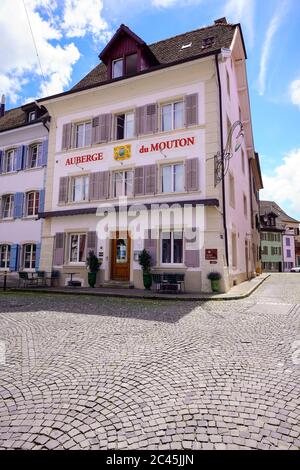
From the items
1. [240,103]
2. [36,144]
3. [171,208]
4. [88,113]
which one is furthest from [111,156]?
[240,103]

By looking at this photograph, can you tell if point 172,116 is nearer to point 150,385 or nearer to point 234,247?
point 234,247

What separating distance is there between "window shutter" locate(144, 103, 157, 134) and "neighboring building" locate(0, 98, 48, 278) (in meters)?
6.59

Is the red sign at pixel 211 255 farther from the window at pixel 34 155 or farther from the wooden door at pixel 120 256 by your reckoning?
the window at pixel 34 155

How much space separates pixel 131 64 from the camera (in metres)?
16.6

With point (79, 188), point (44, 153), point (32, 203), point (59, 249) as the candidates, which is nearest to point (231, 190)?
point (79, 188)

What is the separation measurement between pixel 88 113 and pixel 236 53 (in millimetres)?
9653

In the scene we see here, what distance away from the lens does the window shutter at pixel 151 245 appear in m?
14.2

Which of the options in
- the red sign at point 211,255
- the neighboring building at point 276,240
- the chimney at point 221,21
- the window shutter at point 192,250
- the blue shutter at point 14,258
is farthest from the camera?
the neighboring building at point 276,240

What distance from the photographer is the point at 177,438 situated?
2463mm

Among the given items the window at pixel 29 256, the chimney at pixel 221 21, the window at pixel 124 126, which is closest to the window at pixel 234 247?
the window at pixel 124 126

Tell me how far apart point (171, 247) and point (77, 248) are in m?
5.28

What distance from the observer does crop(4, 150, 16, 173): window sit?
1994 centimetres

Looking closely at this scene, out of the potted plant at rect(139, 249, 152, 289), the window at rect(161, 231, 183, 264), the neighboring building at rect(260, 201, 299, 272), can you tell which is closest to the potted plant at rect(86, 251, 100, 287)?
the potted plant at rect(139, 249, 152, 289)

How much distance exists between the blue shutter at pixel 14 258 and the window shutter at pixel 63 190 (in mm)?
4087
